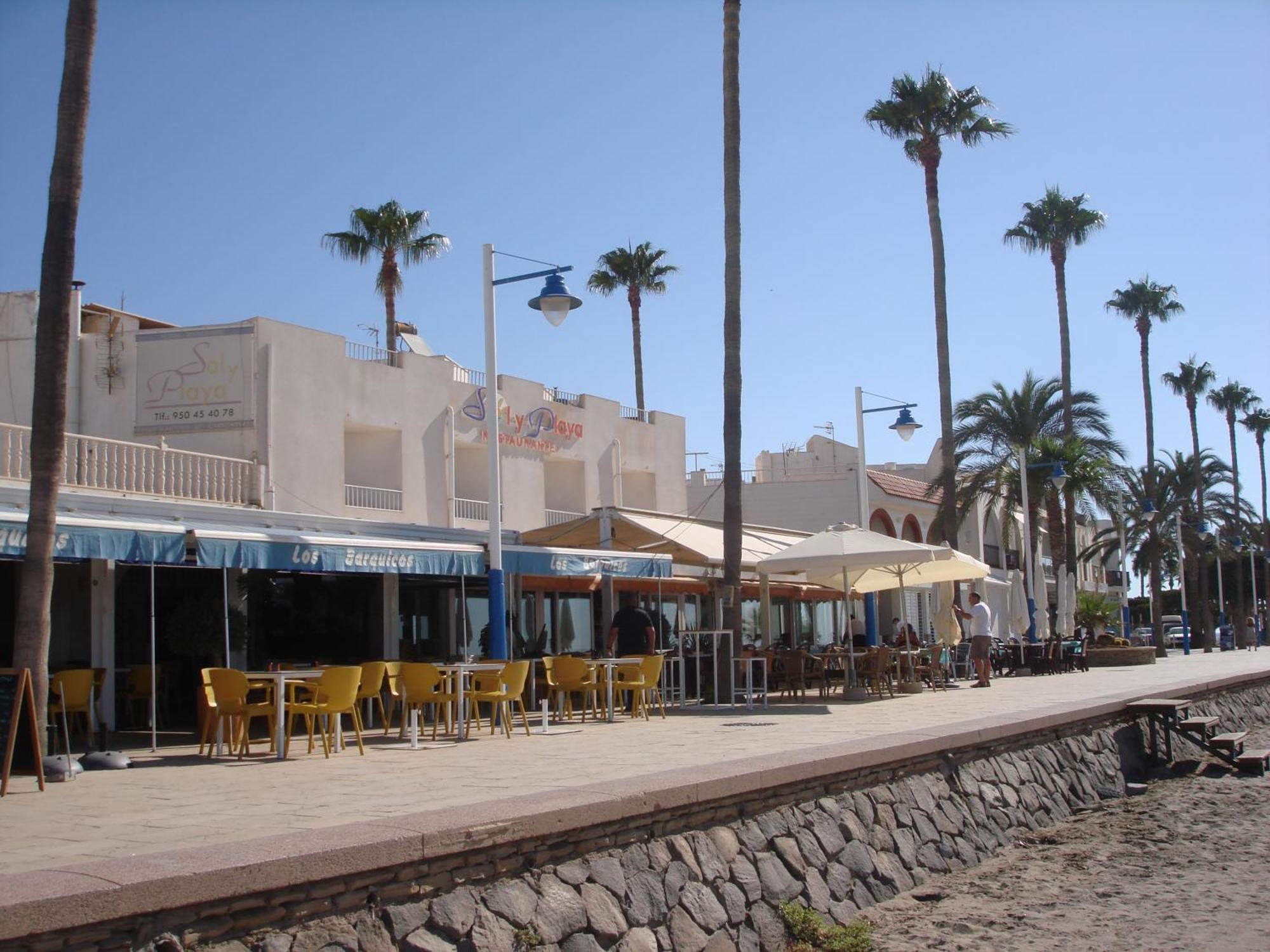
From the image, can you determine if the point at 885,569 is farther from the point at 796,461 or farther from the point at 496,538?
the point at 796,461

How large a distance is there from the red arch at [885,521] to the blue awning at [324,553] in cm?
2448

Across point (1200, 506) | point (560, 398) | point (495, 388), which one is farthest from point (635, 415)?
point (1200, 506)

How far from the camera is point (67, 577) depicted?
16.5m

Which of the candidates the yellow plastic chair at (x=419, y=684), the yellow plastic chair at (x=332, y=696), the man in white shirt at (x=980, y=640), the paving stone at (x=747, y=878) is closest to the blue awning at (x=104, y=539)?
the yellow plastic chair at (x=332, y=696)

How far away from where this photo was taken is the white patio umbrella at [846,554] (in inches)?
674

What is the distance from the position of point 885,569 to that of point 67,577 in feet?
42.0

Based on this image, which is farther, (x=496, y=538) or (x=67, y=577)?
(x=67, y=577)

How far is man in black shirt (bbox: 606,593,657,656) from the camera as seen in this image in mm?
16797

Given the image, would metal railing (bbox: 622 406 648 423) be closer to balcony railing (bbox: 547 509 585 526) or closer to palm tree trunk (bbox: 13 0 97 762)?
balcony railing (bbox: 547 509 585 526)

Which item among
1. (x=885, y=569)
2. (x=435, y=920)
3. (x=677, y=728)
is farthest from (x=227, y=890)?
(x=885, y=569)

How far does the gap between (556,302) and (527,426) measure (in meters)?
14.4

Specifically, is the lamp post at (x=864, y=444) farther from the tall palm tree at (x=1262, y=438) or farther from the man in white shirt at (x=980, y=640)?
the tall palm tree at (x=1262, y=438)

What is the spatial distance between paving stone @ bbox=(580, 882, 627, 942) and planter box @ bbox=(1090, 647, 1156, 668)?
27947mm

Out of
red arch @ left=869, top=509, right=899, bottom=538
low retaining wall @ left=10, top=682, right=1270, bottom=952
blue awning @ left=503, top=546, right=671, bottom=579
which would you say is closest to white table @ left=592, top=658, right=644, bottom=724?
blue awning @ left=503, top=546, right=671, bottom=579
